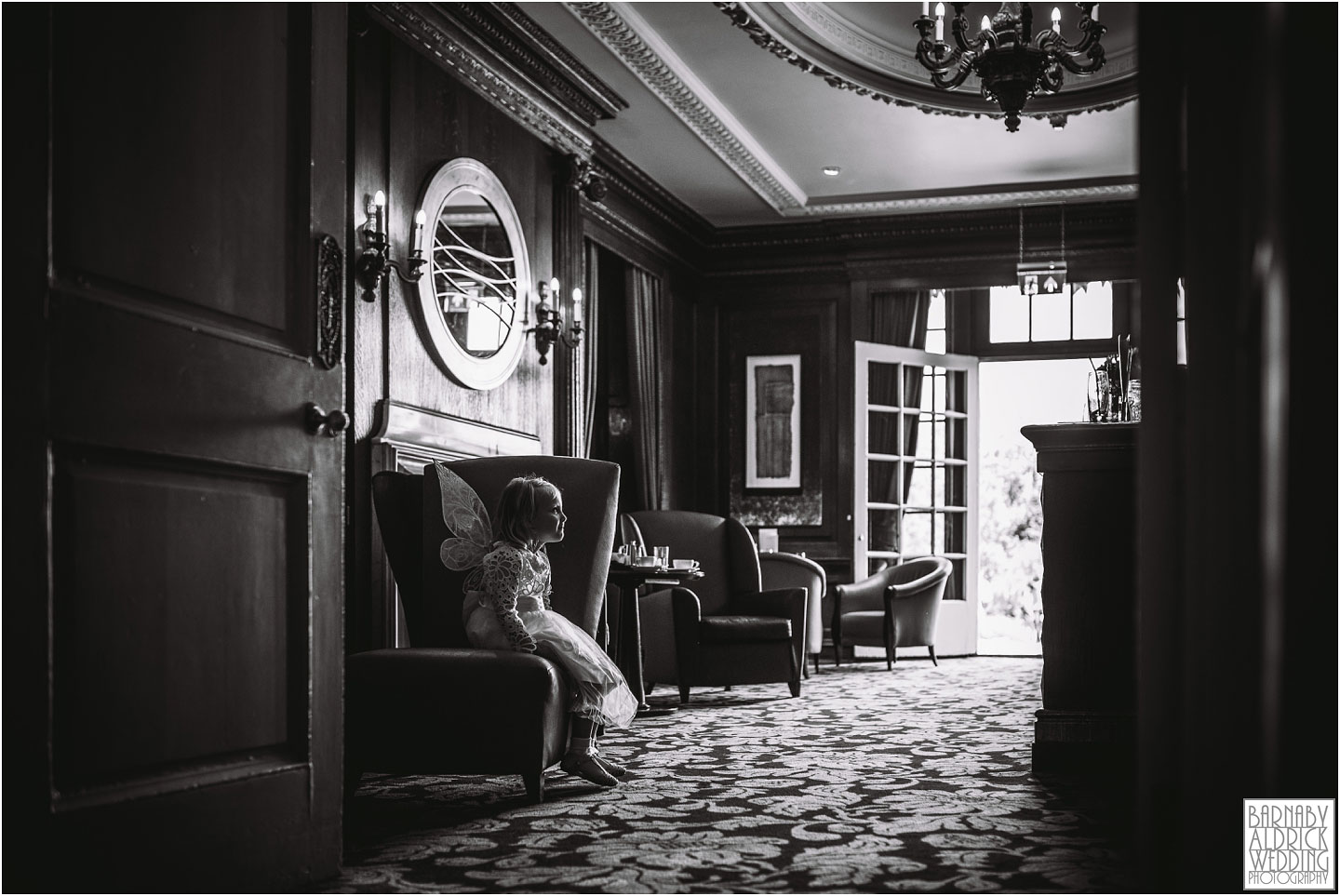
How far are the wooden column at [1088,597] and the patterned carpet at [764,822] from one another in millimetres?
243

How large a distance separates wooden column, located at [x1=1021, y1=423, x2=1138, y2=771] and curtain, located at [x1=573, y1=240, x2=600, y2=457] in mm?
3550

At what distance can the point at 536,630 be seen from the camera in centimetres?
376

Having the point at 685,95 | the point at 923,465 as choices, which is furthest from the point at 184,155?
the point at 923,465

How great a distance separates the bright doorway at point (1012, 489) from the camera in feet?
40.1

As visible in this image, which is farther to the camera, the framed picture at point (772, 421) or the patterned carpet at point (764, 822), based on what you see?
the framed picture at point (772, 421)

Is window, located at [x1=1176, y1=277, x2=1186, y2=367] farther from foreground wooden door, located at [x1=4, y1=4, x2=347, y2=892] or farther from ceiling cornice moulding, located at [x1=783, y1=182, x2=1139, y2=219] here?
ceiling cornice moulding, located at [x1=783, y1=182, x2=1139, y2=219]

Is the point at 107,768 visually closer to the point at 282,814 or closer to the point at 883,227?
the point at 282,814

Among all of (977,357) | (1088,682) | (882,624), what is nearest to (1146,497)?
(1088,682)

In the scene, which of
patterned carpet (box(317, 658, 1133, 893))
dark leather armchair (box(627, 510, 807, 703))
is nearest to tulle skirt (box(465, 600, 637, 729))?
patterned carpet (box(317, 658, 1133, 893))

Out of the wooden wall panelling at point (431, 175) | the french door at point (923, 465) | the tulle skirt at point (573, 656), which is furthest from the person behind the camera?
the french door at point (923, 465)

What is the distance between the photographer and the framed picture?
32.2 ft

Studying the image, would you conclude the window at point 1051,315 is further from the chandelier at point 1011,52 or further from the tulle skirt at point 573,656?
the tulle skirt at point 573,656

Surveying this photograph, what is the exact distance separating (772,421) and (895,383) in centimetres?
98

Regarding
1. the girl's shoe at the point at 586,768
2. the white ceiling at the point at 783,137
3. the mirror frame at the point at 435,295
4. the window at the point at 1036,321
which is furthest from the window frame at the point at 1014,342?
the girl's shoe at the point at 586,768
